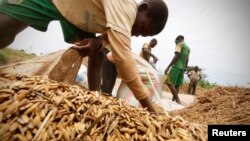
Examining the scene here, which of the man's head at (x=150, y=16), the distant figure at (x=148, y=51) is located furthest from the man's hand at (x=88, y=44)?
the distant figure at (x=148, y=51)

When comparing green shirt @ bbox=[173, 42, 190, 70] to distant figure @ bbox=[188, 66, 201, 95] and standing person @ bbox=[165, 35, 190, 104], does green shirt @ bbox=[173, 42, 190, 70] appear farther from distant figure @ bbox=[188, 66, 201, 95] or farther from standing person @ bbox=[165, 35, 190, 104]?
distant figure @ bbox=[188, 66, 201, 95]

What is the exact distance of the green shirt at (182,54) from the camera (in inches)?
156

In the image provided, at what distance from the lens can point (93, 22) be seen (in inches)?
59.9

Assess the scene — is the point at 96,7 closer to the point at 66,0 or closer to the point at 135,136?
the point at 66,0

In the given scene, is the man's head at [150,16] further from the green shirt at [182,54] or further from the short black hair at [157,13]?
the green shirt at [182,54]

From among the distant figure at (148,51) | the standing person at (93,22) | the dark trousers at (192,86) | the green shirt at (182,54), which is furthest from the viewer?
the dark trousers at (192,86)

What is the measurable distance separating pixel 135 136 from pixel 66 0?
2.59ft

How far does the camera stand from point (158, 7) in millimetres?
1485

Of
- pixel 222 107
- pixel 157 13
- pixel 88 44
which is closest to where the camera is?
pixel 157 13

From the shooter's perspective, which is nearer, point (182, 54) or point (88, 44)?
point (88, 44)

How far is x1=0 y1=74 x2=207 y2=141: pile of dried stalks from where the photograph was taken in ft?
2.91

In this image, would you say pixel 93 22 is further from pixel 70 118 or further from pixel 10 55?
pixel 70 118

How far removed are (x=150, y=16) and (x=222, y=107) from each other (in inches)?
36.3

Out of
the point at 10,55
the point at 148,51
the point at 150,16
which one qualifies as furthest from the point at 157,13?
the point at 148,51
